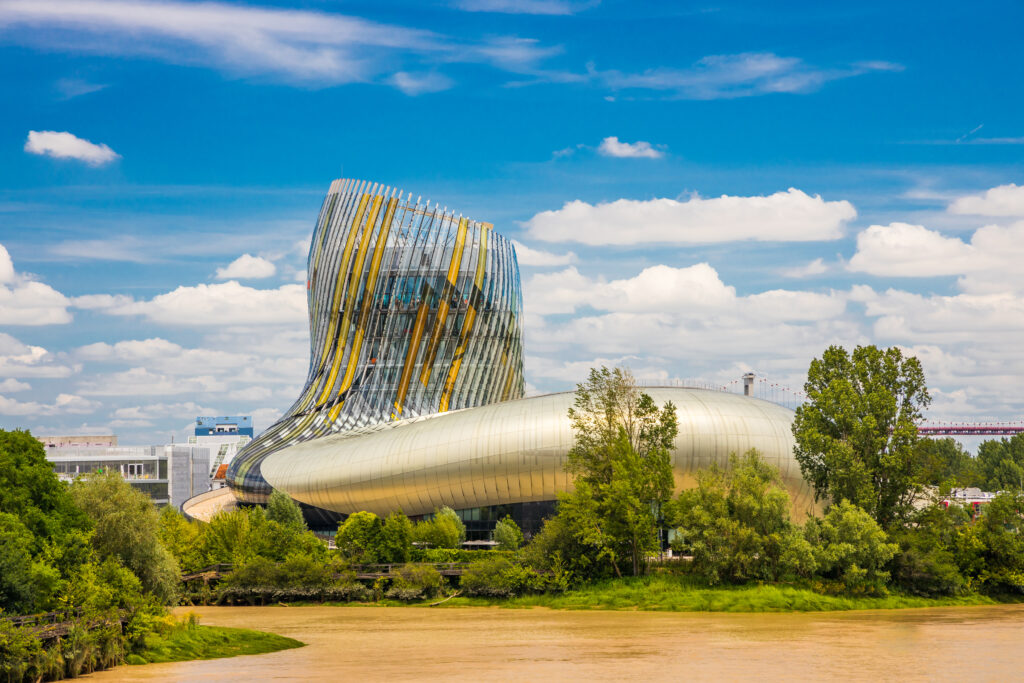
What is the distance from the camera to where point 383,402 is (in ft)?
258

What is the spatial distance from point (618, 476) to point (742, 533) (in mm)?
5876

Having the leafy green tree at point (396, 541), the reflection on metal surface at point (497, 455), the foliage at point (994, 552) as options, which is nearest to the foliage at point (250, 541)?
the leafy green tree at point (396, 541)

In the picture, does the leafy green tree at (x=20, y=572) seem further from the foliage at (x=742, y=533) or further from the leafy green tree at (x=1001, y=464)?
the leafy green tree at (x=1001, y=464)

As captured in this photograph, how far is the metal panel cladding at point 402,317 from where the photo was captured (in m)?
79.5

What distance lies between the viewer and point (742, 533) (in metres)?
46.4

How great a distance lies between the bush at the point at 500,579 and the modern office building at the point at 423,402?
9.85 metres

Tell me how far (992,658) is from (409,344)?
2134 inches

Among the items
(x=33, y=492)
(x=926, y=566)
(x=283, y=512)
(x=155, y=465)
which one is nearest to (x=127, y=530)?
(x=33, y=492)

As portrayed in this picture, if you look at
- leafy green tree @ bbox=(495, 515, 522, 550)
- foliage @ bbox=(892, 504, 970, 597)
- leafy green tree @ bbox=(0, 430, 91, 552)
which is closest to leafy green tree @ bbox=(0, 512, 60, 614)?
leafy green tree @ bbox=(0, 430, 91, 552)

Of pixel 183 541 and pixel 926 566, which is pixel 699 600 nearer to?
pixel 926 566

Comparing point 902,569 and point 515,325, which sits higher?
point 515,325

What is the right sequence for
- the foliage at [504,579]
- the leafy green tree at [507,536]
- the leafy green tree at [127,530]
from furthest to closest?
the leafy green tree at [507,536] < the foliage at [504,579] < the leafy green tree at [127,530]

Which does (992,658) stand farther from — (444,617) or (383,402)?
(383,402)

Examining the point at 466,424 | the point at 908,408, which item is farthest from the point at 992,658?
the point at 466,424
